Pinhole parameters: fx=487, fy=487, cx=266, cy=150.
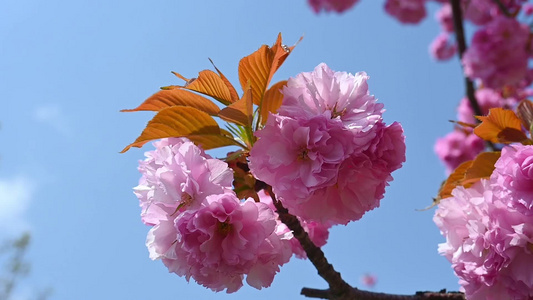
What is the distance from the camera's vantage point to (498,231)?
954 millimetres

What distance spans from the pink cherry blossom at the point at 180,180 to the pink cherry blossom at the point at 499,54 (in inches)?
144

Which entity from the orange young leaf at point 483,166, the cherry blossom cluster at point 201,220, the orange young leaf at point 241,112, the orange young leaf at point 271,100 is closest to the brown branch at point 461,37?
the orange young leaf at point 483,166

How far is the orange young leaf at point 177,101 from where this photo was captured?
994 mm

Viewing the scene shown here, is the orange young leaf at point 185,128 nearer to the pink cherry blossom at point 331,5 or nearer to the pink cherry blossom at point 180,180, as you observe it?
the pink cherry blossom at point 180,180

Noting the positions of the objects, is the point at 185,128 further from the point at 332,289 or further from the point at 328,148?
the point at 332,289

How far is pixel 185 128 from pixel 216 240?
24cm

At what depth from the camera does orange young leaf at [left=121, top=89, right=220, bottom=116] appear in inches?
39.1

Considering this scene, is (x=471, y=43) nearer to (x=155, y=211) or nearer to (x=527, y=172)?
(x=527, y=172)

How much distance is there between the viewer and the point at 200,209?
0.82 m

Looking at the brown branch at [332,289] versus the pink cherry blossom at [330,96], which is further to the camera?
the brown branch at [332,289]

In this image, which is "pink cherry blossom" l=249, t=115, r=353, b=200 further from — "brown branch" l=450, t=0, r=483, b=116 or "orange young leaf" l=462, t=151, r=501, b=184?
"brown branch" l=450, t=0, r=483, b=116

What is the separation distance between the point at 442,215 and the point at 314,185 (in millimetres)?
395

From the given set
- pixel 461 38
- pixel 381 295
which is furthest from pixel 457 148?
pixel 381 295

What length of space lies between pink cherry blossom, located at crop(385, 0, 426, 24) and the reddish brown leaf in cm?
596
